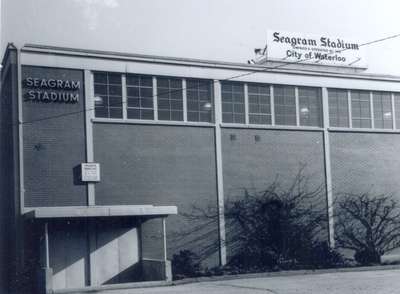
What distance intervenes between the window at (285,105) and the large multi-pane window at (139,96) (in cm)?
573

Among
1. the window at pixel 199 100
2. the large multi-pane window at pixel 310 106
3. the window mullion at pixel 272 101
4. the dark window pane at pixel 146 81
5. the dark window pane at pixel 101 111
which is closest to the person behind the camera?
the dark window pane at pixel 101 111

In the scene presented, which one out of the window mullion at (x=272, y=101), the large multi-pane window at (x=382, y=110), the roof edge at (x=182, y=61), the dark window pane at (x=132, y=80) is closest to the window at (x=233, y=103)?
the roof edge at (x=182, y=61)

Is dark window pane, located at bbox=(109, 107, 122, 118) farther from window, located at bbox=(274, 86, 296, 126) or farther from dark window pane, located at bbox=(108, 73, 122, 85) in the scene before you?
window, located at bbox=(274, 86, 296, 126)

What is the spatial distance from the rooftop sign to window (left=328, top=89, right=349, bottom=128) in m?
2.08

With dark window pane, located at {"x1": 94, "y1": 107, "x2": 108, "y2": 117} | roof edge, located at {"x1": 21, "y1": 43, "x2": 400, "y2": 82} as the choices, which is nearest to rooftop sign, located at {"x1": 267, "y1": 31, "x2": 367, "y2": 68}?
roof edge, located at {"x1": 21, "y1": 43, "x2": 400, "y2": 82}

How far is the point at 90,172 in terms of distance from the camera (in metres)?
23.2

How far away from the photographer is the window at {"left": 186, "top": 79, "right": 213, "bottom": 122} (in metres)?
25.8

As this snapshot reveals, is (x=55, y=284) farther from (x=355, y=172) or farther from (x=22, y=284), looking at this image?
(x=355, y=172)

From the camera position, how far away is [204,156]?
25734mm

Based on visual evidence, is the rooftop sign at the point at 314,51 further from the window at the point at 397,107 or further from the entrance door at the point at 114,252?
the entrance door at the point at 114,252

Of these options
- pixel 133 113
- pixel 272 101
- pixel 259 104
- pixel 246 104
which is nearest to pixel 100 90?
pixel 133 113

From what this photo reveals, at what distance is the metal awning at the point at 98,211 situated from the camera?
2088 centimetres

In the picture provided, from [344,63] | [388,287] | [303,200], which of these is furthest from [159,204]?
[344,63]

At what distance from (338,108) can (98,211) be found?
12.6 meters
